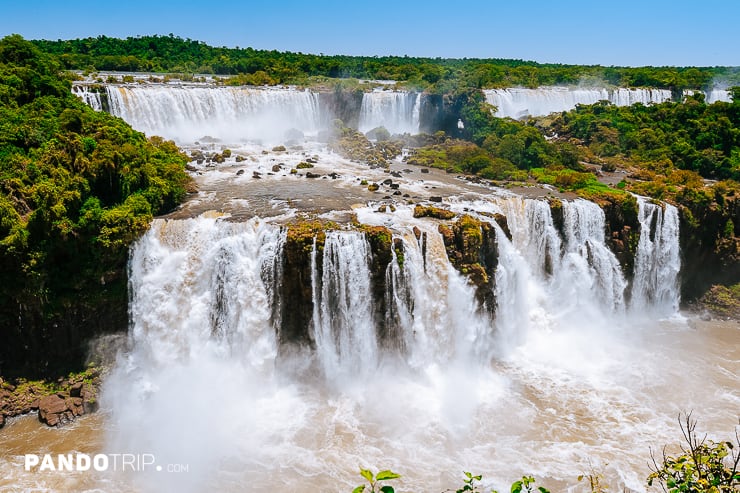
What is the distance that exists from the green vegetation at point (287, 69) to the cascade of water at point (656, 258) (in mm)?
23515

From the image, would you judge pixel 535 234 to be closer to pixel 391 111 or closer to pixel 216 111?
pixel 216 111

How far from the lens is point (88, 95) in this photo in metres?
27.8

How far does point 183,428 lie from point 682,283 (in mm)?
21305

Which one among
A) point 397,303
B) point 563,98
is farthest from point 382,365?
point 563,98

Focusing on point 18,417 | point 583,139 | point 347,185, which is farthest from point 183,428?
point 583,139

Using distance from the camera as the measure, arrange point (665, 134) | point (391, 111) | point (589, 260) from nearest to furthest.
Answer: point (589, 260) → point (665, 134) → point (391, 111)

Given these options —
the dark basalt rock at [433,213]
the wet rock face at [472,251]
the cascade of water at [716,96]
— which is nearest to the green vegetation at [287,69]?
the cascade of water at [716,96]

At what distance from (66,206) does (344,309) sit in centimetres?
915

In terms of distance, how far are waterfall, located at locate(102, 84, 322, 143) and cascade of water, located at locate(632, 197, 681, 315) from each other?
74.6ft

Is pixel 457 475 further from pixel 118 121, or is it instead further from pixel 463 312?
pixel 118 121

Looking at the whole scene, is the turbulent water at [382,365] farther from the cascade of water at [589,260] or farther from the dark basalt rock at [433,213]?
the dark basalt rock at [433,213]

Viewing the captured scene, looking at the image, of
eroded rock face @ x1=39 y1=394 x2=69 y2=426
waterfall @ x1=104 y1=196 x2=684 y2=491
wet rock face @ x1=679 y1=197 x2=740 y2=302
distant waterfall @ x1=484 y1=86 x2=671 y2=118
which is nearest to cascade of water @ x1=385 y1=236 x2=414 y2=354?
waterfall @ x1=104 y1=196 x2=684 y2=491

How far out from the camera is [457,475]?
12828 mm

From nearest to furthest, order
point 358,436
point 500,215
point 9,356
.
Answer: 1. point 358,436
2. point 9,356
3. point 500,215
